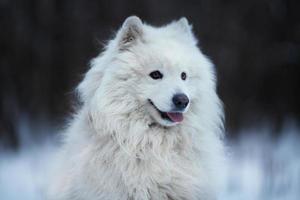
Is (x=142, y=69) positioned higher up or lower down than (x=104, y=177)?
higher up

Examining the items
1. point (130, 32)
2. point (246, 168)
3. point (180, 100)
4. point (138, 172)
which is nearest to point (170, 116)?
point (180, 100)

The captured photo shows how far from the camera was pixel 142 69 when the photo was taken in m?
4.55

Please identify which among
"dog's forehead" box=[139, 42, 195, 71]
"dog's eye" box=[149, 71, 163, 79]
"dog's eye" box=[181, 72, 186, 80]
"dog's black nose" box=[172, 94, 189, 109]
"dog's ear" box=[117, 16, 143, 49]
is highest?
"dog's ear" box=[117, 16, 143, 49]

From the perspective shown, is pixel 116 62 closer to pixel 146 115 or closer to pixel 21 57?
pixel 146 115

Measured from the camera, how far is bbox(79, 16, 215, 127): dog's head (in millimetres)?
4504

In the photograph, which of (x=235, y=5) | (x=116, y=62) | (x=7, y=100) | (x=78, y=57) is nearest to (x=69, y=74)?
(x=78, y=57)

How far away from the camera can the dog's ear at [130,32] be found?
4.61 m

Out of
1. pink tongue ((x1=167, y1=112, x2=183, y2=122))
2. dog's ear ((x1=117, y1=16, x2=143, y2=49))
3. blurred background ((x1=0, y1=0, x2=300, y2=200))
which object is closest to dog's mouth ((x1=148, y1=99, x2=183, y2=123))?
pink tongue ((x1=167, y1=112, x2=183, y2=122))

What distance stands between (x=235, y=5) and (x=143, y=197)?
6.21 meters

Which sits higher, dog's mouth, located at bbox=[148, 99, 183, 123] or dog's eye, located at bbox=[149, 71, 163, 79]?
dog's eye, located at bbox=[149, 71, 163, 79]

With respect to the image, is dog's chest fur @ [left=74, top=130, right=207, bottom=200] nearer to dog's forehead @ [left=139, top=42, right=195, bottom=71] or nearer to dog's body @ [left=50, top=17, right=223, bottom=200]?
dog's body @ [left=50, top=17, right=223, bottom=200]

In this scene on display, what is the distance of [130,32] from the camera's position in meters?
4.65

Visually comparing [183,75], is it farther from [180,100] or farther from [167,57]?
[180,100]

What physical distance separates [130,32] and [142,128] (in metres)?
0.74
